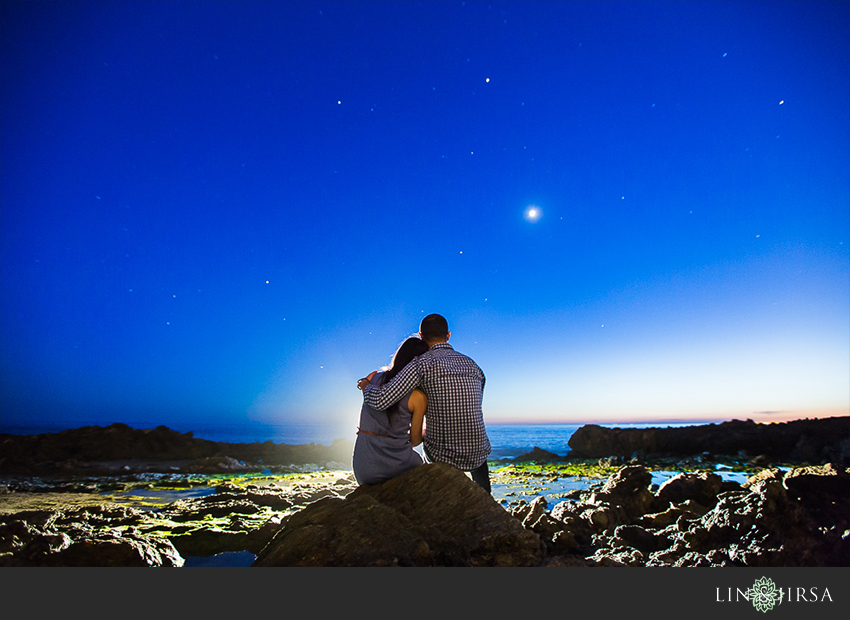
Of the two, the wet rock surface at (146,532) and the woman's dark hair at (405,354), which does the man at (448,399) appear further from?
the wet rock surface at (146,532)

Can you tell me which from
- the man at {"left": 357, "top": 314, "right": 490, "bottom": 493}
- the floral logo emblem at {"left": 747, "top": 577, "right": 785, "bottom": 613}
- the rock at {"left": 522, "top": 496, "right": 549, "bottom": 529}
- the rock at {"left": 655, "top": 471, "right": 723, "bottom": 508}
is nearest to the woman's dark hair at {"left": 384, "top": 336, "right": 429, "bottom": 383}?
the man at {"left": 357, "top": 314, "right": 490, "bottom": 493}

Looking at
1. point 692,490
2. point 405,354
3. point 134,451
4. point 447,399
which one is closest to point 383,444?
point 447,399

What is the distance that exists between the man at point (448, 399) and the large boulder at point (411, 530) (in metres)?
0.24

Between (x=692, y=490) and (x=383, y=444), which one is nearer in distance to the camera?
(x=383, y=444)

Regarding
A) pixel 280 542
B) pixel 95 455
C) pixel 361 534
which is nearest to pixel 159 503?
pixel 280 542

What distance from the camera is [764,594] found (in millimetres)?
2146

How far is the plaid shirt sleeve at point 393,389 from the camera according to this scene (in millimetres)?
3080

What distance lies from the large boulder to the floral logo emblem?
3.94 feet

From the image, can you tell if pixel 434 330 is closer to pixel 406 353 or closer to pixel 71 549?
pixel 406 353

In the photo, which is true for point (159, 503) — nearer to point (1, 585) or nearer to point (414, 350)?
point (1, 585)

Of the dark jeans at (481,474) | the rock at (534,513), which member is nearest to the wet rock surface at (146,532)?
the dark jeans at (481,474)

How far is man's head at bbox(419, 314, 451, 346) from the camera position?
12.1 feet

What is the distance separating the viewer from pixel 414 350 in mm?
3562

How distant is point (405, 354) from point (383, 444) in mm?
832
